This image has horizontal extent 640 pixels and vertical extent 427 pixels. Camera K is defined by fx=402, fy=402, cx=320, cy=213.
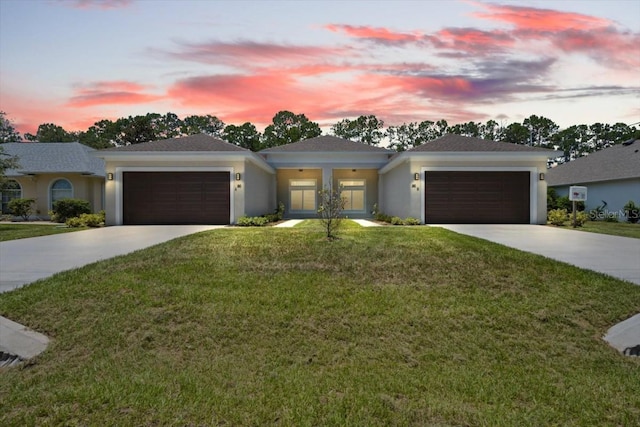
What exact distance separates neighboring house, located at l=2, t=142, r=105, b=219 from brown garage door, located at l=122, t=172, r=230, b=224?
7421mm

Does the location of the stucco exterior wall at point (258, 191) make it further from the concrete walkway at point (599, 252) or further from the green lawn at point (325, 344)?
the concrete walkway at point (599, 252)

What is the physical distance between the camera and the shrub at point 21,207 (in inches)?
861

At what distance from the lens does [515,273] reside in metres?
7.32

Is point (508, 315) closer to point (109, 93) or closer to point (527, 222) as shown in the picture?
point (527, 222)

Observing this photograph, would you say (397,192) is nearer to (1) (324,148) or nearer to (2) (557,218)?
(1) (324,148)

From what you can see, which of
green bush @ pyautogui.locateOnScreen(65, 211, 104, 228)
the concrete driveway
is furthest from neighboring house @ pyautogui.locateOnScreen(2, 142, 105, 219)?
the concrete driveway

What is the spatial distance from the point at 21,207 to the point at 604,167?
1352 inches

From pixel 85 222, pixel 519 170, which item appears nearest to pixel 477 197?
pixel 519 170


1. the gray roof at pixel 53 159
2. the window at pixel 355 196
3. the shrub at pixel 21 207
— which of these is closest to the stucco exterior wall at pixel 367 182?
the window at pixel 355 196

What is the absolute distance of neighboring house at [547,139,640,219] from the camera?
21734 millimetres

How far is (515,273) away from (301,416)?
218 inches

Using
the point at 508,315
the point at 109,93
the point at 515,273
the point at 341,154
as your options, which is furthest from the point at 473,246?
the point at 109,93

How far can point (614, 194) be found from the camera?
22.9 m

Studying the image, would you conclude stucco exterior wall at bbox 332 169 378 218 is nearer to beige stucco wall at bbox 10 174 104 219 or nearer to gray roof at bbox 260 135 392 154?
gray roof at bbox 260 135 392 154
